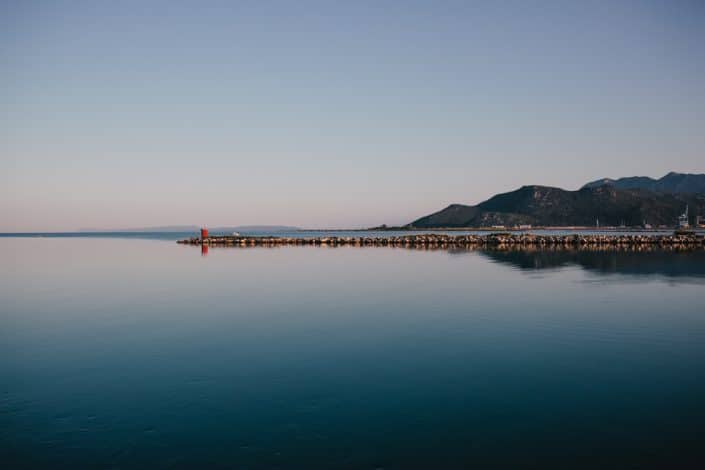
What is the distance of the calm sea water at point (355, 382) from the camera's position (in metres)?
6.80

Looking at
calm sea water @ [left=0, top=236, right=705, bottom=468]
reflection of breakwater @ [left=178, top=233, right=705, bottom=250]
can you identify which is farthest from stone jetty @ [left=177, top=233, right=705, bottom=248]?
calm sea water @ [left=0, top=236, right=705, bottom=468]

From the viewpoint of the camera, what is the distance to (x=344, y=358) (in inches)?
465

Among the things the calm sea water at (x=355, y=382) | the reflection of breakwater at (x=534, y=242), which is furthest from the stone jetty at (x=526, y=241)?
the calm sea water at (x=355, y=382)

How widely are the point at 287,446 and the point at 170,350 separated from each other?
Answer: 23.5 ft

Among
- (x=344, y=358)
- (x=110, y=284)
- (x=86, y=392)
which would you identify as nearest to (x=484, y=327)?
(x=344, y=358)

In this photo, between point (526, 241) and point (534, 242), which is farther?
point (526, 241)

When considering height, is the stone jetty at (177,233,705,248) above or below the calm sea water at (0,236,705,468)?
above

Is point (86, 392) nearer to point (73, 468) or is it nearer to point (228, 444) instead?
point (73, 468)

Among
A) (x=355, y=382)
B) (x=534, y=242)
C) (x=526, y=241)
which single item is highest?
(x=526, y=241)

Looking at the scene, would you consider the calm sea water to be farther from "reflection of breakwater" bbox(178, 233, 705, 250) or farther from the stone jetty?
the stone jetty

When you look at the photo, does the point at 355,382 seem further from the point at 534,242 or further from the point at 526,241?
the point at 526,241

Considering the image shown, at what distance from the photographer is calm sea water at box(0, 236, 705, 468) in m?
6.80

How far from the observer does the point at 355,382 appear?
991 cm

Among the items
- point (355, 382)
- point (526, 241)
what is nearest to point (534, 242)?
point (526, 241)
